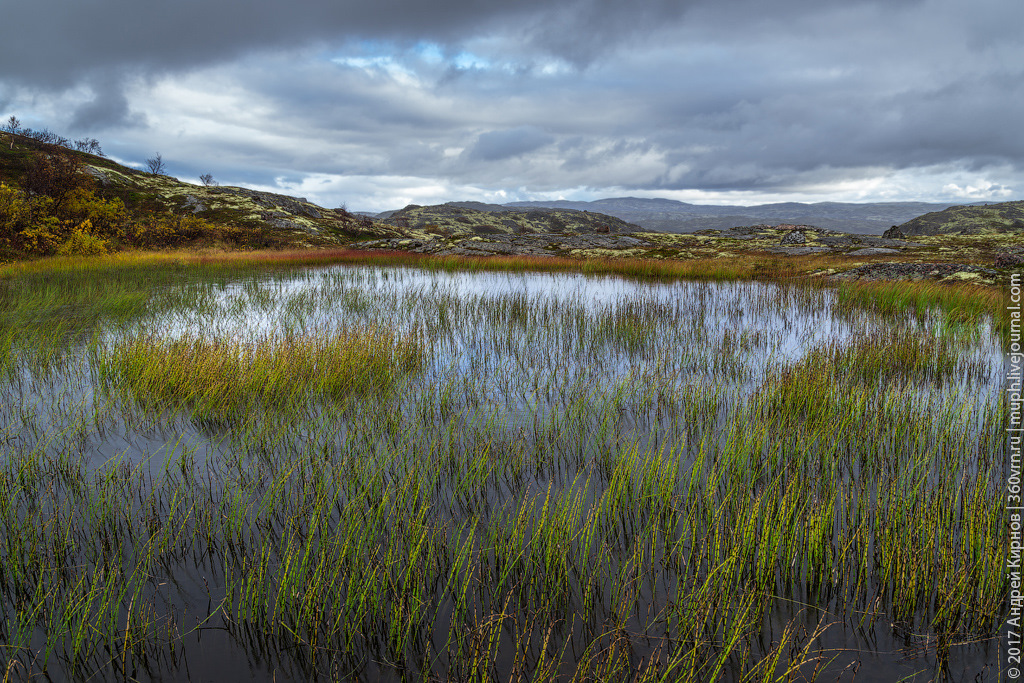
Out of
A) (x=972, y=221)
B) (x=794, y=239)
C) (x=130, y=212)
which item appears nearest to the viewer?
(x=130, y=212)

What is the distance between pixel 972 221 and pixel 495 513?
124 metres

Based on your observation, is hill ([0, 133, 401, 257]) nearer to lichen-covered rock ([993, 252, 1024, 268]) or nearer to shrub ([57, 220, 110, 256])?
shrub ([57, 220, 110, 256])

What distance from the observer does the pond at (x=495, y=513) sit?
262cm

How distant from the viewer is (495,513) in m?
3.90

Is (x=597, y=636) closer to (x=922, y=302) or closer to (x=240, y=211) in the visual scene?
(x=922, y=302)

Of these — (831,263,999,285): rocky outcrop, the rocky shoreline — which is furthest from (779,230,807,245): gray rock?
(831,263,999,285): rocky outcrop

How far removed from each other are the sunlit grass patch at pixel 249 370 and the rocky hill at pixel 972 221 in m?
95.6

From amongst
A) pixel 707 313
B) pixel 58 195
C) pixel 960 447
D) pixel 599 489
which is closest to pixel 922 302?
pixel 707 313

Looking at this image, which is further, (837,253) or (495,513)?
(837,253)

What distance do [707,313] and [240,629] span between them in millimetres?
13140

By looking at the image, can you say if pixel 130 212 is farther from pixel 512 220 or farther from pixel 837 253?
pixel 512 220

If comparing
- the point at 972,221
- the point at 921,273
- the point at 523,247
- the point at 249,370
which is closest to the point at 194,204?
the point at 523,247

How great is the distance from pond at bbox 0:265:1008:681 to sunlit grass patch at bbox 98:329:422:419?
0.18 ft

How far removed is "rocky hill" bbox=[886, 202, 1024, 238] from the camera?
83125mm
